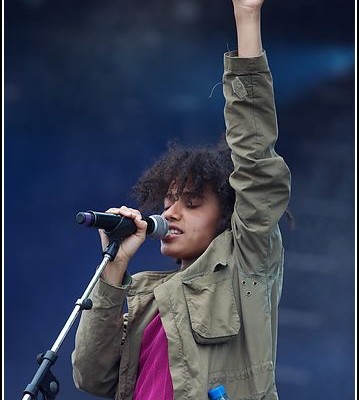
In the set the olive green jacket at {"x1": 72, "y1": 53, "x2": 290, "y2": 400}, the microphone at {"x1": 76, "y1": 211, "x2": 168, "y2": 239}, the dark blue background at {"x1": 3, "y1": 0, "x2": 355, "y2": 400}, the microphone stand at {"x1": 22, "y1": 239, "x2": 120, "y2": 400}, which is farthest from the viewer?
the dark blue background at {"x1": 3, "y1": 0, "x2": 355, "y2": 400}

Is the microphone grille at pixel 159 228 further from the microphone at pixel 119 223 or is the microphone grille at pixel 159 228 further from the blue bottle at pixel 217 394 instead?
the blue bottle at pixel 217 394

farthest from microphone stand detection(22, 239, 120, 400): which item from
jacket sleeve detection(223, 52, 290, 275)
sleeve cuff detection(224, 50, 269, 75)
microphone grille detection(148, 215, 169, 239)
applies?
sleeve cuff detection(224, 50, 269, 75)

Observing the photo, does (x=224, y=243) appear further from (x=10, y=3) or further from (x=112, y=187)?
(x=10, y=3)

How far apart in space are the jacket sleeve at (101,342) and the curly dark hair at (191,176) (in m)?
0.30

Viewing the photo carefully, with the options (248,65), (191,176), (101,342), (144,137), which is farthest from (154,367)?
(144,137)

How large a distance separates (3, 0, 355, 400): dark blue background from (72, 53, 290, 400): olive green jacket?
1501mm

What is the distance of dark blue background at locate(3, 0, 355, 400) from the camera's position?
145 inches

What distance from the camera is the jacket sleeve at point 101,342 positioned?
2145 mm

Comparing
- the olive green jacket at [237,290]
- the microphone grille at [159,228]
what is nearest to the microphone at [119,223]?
the microphone grille at [159,228]

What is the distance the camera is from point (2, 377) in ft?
12.6

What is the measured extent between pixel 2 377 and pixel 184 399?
6.49 feet

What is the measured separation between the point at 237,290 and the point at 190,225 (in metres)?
0.20

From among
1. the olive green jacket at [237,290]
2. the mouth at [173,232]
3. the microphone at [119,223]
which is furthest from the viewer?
the mouth at [173,232]

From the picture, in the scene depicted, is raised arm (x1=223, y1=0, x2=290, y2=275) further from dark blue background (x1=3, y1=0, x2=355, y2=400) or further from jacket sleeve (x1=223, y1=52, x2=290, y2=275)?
dark blue background (x1=3, y1=0, x2=355, y2=400)
